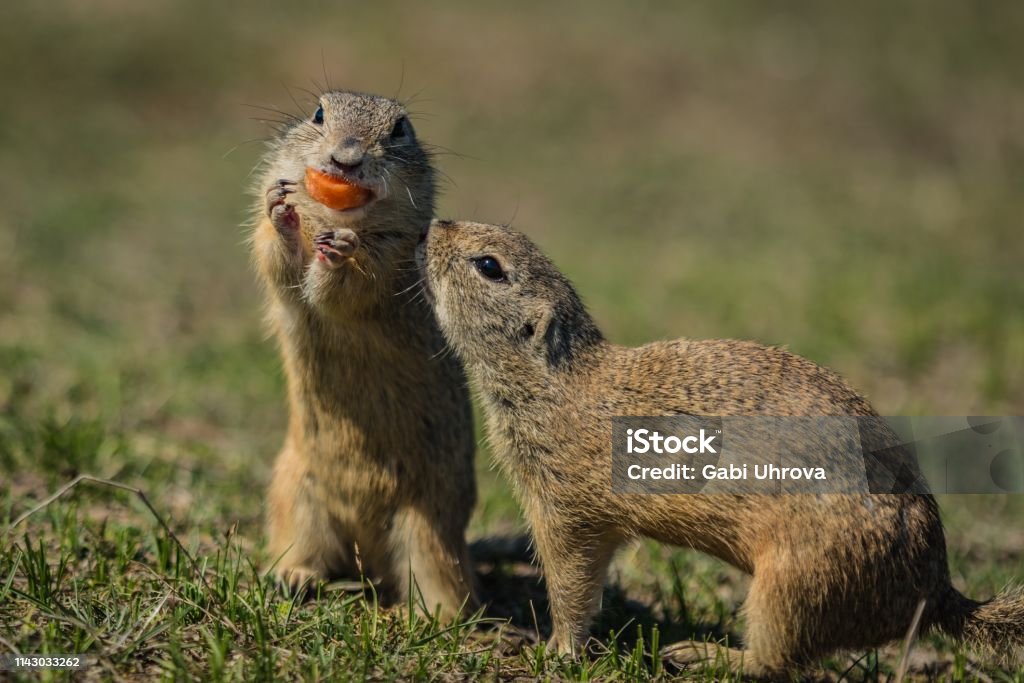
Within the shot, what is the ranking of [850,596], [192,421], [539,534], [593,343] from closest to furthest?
[850,596] → [539,534] → [593,343] → [192,421]

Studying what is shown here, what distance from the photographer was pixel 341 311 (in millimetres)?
4977

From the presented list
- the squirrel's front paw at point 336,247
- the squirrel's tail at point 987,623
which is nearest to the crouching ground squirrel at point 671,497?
the squirrel's tail at point 987,623

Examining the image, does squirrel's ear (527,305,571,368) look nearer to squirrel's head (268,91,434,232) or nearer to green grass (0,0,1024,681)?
squirrel's head (268,91,434,232)

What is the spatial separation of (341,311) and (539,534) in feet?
4.94

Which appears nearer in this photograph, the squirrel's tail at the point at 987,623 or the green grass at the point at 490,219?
the squirrel's tail at the point at 987,623

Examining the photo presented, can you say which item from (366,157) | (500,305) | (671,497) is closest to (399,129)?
(366,157)

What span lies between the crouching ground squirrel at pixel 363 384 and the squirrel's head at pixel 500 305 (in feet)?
0.78

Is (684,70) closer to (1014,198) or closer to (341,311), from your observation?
(1014,198)

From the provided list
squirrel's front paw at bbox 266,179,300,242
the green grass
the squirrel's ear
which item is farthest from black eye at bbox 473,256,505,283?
the green grass

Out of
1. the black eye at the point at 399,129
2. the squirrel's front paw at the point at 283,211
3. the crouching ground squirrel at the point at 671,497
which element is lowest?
the crouching ground squirrel at the point at 671,497

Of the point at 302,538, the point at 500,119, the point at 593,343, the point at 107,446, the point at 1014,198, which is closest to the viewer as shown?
the point at 593,343

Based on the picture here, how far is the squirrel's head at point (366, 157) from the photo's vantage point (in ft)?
15.7

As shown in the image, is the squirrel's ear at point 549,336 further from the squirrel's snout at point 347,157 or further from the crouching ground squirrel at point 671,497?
the squirrel's snout at point 347,157

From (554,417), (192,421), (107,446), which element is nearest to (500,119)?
(192,421)
